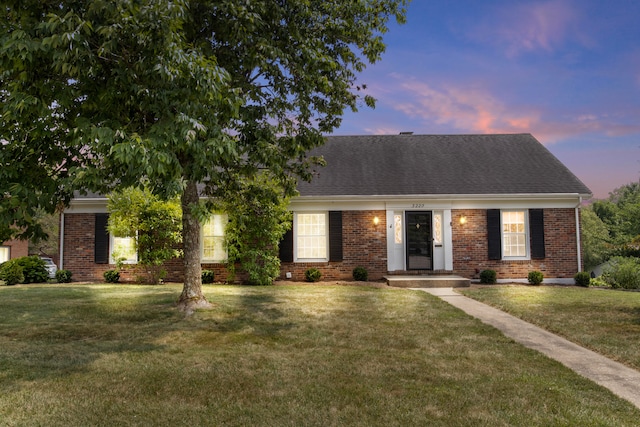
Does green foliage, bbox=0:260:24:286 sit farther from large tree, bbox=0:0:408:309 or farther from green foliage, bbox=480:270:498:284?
green foliage, bbox=480:270:498:284

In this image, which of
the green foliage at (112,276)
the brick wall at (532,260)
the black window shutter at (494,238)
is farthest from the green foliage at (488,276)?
the green foliage at (112,276)

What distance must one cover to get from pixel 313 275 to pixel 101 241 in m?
7.16

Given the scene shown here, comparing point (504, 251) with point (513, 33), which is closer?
point (513, 33)

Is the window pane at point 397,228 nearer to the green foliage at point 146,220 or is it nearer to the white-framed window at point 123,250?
the green foliage at point 146,220

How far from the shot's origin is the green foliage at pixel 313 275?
13.1 metres

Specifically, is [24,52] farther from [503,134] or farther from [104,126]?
[503,134]

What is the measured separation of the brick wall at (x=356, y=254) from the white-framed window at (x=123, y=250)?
4826mm

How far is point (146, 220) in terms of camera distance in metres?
12.5

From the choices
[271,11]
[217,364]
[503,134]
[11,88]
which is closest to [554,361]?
[217,364]

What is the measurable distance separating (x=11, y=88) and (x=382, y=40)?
6188mm

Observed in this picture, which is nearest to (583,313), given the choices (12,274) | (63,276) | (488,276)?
(488,276)

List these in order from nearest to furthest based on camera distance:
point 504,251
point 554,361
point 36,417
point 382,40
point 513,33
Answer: point 36,417
point 554,361
point 382,40
point 513,33
point 504,251

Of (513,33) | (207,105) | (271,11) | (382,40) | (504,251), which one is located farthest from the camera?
(504,251)

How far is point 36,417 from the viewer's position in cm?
332
